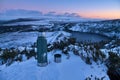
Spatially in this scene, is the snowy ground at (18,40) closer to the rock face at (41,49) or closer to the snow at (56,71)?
the snow at (56,71)

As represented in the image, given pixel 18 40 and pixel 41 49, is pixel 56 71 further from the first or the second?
pixel 18 40

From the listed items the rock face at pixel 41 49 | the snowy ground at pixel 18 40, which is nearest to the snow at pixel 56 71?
the rock face at pixel 41 49

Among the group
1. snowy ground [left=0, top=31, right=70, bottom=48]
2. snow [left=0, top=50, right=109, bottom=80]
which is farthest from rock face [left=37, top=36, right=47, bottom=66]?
snowy ground [left=0, top=31, right=70, bottom=48]

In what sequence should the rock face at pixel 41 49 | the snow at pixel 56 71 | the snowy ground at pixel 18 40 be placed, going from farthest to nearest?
the snowy ground at pixel 18 40 < the rock face at pixel 41 49 < the snow at pixel 56 71

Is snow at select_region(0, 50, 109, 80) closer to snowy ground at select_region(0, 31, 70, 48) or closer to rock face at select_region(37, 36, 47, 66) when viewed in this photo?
rock face at select_region(37, 36, 47, 66)

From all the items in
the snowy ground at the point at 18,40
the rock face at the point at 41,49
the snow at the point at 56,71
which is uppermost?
the rock face at the point at 41,49

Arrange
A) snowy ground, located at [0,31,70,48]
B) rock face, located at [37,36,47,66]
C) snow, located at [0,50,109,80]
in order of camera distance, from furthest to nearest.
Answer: snowy ground, located at [0,31,70,48]
rock face, located at [37,36,47,66]
snow, located at [0,50,109,80]

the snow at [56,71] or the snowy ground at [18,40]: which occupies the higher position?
the snow at [56,71]

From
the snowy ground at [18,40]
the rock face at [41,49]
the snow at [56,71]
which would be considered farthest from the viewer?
the snowy ground at [18,40]

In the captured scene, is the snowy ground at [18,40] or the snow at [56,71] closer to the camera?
the snow at [56,71]
